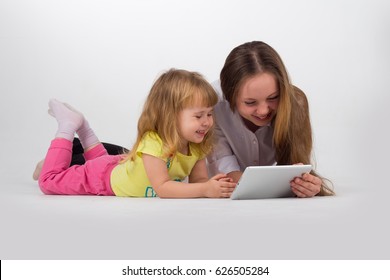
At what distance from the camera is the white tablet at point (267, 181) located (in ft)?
9.52

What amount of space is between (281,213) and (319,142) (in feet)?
6.75

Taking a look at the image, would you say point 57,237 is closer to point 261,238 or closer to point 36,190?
point 261,238

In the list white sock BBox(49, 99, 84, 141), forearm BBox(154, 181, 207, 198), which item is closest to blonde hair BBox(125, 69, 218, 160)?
forearm BBox(154, 181, 207, 198)

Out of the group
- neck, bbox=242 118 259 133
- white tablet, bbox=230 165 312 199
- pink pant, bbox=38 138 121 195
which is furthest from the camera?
neck, bbox=242 118 259 133

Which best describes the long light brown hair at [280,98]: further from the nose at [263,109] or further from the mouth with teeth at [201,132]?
the mouth with teeth at [201,132]

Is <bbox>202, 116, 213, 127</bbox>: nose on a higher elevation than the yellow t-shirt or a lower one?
higher

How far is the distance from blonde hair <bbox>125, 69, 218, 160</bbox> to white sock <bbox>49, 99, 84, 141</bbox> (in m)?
0.47

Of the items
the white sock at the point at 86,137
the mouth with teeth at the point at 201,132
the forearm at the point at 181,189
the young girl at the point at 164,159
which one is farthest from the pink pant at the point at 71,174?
the mouth with teeth at the point at 201,132

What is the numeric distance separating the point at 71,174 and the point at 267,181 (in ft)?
2.94

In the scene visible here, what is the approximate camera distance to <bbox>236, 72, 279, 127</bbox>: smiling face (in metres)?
3.15

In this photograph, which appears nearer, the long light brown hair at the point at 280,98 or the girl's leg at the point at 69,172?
the long light brown hair at the point at 280,98

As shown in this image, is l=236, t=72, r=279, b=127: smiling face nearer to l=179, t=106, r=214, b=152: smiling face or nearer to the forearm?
l=179, t=106, r=214, b=152: smiling face

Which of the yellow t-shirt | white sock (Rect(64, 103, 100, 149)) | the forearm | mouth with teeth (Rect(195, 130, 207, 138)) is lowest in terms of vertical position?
the forearm

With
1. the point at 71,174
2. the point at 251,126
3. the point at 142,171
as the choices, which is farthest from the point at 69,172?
the point at 251,126
